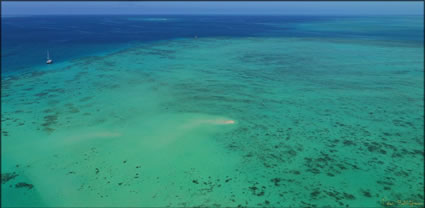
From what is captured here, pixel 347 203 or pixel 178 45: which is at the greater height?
pixel 178 45

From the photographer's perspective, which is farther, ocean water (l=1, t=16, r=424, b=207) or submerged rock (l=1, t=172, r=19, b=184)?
submerged rock (l=1, t=172, r=19, b=184)

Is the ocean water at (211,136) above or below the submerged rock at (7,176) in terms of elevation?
above

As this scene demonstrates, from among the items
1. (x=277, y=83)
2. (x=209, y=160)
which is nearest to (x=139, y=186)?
(x=209, y=160)

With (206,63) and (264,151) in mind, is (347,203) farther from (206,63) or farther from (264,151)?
(206,63)

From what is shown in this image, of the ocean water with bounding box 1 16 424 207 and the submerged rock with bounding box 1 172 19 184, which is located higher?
the ocean water with bounding box 1 16 424 207

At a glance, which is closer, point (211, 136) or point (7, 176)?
point (7, 176)

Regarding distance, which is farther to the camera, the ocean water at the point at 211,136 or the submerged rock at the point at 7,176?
the submerged rock at the point at 7,176

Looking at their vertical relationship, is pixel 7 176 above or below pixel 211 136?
below

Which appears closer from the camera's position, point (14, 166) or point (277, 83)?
point (14, 166)
